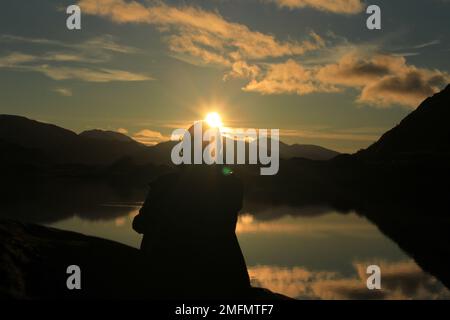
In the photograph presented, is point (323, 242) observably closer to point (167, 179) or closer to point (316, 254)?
point (316, 254)

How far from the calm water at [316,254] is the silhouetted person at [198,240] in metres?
22.9

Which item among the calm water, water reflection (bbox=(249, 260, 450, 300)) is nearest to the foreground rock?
water reflection (bbox=(249, 260, 450, 300))

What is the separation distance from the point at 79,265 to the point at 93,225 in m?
65.8

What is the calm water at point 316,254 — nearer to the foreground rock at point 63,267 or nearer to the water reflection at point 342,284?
the water reflection at point 342,284

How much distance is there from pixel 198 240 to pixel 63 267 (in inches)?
260

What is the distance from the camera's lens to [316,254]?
68438 mm

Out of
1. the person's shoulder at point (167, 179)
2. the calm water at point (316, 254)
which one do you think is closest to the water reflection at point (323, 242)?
the calm water at point (316, 254)

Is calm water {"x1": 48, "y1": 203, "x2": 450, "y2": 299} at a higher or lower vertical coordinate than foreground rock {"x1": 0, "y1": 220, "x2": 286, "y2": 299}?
lower

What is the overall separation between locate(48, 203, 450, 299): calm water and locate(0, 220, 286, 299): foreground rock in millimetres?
23267

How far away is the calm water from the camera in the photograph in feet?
162

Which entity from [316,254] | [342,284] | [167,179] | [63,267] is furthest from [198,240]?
[316,254]

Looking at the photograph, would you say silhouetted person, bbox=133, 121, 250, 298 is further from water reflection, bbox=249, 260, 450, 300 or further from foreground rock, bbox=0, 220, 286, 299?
water reflection, bbox=249, 260, 450, 300

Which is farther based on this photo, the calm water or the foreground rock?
the calm water
